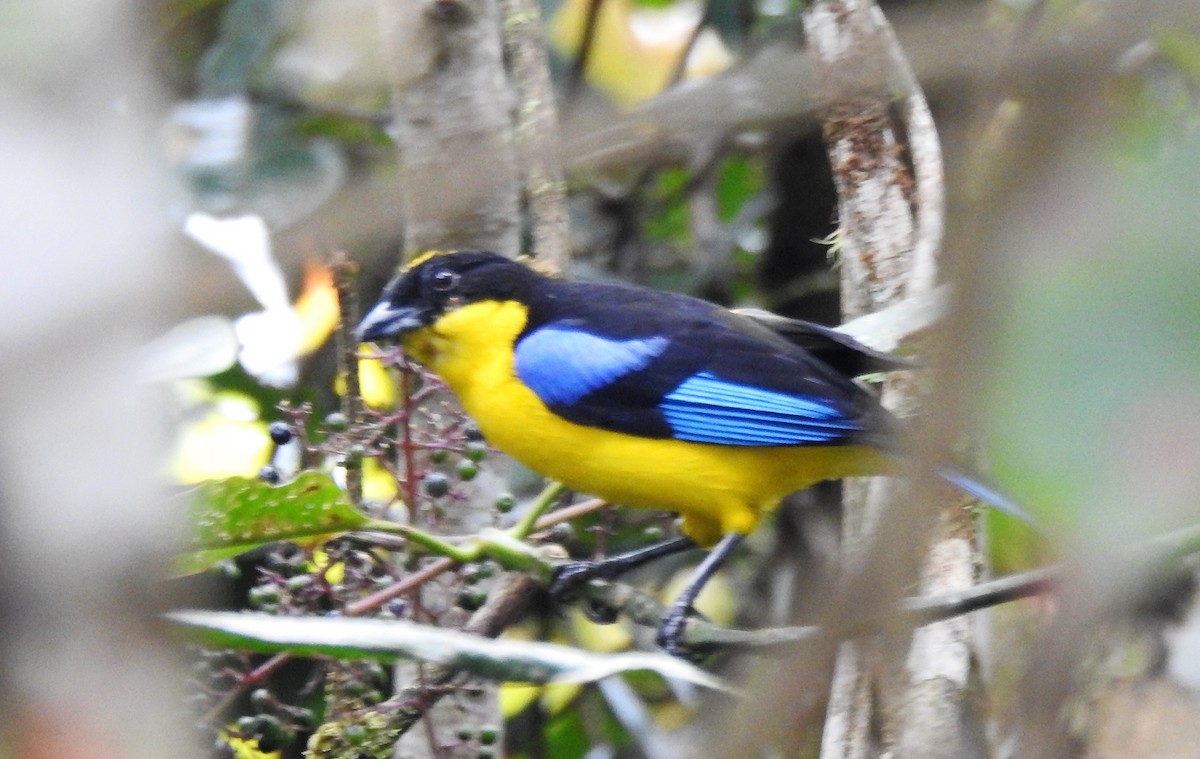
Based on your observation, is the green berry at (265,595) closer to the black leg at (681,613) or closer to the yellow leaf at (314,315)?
the black leg at (681,613)

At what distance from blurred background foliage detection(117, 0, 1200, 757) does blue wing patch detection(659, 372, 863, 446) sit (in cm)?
31

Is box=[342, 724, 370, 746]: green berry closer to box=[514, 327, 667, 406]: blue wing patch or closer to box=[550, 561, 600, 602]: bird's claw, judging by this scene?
box=[550, 561, 600, 602]: bird's claw

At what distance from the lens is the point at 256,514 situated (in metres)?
2.19

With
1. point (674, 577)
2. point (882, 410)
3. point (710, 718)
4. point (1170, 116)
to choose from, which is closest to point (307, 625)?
point (882, 410)

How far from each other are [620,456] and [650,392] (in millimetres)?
170

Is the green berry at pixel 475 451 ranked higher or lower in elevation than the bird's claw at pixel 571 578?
higher

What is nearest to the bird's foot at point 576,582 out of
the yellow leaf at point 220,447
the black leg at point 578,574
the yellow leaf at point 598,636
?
the black leg at point 578,574

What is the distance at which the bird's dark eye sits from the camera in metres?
3.13

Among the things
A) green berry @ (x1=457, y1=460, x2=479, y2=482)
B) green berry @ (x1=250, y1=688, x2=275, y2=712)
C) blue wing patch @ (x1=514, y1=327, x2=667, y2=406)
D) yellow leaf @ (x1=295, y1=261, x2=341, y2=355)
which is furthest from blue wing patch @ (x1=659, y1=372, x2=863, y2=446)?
yellow leaf @ (x1=295, y1=261, x2=341, y2=355)

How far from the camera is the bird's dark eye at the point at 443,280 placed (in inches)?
123

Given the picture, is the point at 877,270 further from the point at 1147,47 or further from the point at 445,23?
the point at 445,23

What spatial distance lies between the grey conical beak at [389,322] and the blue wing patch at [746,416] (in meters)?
0.59

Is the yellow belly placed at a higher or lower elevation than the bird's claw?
higher

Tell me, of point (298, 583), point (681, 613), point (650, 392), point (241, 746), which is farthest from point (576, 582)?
point (241, 746)
